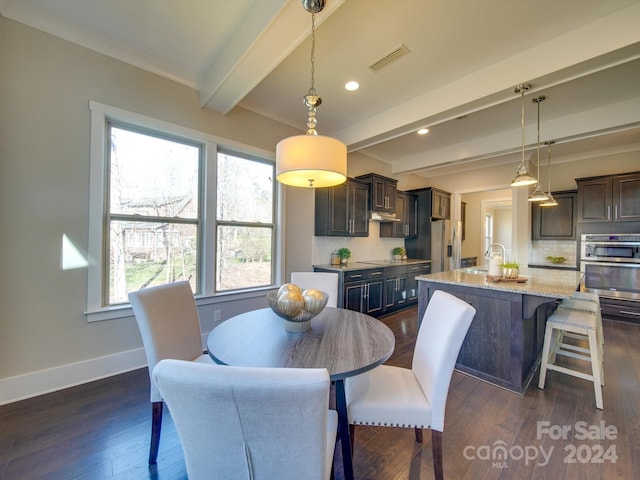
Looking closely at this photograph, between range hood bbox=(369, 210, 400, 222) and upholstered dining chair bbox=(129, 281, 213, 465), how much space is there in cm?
335

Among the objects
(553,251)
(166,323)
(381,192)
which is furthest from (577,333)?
(553,251)

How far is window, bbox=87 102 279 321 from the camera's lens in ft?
7.93

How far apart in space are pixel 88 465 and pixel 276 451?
1.57 m

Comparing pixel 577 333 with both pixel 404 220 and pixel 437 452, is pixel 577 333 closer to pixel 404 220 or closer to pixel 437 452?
pixel 437 452

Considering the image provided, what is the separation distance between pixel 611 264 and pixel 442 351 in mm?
4783

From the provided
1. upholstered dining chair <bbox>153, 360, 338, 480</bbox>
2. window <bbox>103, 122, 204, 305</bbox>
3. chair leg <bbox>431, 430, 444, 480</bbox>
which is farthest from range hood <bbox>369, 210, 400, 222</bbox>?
upholstered dining chair <bbox>153, 360, 338, 480</bbox>

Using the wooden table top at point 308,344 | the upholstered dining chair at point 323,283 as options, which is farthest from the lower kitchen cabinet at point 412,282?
the wooden table top at point 308,344

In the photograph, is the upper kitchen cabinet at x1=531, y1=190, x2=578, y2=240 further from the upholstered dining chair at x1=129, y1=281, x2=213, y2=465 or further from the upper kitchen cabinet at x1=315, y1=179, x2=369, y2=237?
the upholstered dining chair at x1=129, y1=281, x2=213, y2=465

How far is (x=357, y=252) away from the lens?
16.0 ft

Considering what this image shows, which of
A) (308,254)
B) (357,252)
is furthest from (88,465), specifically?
(357,252)

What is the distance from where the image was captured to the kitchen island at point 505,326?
7.25ft

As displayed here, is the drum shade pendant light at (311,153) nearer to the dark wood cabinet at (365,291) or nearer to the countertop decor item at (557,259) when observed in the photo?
the dark wood cabinet at (365,291)

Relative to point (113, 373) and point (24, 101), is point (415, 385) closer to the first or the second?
point (113, 373)

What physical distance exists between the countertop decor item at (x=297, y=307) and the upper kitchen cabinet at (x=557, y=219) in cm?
548
